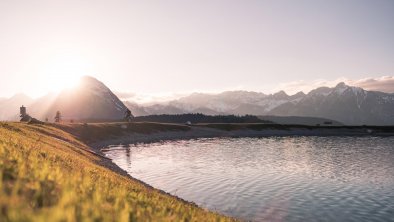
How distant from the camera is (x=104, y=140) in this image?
358 ft

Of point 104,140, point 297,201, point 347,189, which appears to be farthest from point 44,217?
point 104,140

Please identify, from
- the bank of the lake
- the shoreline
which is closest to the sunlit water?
the bank of the lake

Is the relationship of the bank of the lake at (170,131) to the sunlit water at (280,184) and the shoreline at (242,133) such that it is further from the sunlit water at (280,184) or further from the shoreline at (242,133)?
the sunlit water at (280,184)

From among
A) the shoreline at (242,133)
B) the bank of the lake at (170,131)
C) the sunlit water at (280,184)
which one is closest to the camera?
the sunlit water at (280,184)

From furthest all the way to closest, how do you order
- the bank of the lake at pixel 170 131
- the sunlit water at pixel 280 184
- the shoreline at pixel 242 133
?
the shoreline at pixel 242 133 < the bank of the lake at pixel 170 131 < the sunlit water at pixel 280 184

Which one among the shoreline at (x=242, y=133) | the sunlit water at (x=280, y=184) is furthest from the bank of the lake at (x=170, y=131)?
the sunlit water at (x=280, y=184)

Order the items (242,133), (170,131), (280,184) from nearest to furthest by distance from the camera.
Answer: (280,184) < (170,131) < (242,133)

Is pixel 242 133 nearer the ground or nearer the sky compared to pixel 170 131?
nearer the ground

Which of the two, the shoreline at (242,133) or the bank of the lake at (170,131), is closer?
the bank of the lake at (170,131)

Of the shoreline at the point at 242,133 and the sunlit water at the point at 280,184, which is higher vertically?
the shoreline at the point at 242,133

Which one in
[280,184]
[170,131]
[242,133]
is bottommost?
[280,184]

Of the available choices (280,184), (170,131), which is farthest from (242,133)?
(280,184)

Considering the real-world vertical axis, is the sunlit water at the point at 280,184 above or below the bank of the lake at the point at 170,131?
below

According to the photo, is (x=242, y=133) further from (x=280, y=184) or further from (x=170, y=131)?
(x=280, y=184)
